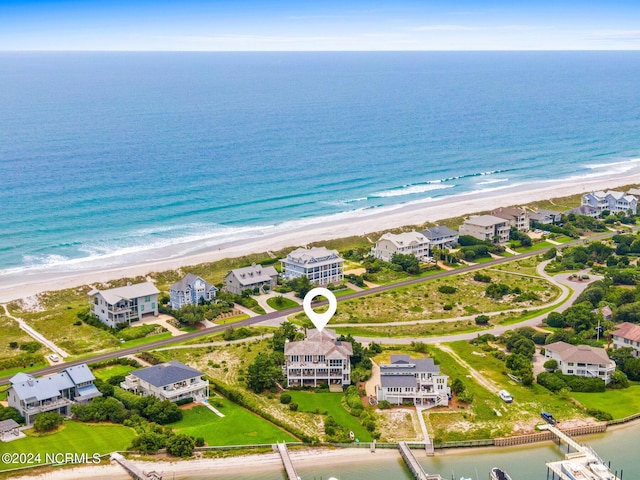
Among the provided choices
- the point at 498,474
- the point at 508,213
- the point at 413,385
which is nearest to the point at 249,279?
the point at 413,385

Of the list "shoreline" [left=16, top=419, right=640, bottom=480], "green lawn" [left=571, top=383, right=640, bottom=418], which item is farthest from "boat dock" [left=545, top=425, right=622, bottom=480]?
"green lawn" [left=571, top=383, right=640, bottom=418]

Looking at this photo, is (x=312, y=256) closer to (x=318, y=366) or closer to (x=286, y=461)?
(x=318, y=366)

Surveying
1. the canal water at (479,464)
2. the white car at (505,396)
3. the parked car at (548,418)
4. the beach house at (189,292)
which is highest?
→ the beach house at (189,292)

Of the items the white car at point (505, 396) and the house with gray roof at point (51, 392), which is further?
the white car at point (505, 396)

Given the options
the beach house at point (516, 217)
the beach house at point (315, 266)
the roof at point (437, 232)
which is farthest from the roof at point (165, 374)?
the beach house at point (516, 217)

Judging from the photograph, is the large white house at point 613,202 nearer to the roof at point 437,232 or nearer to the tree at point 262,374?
the roof at point 437,232

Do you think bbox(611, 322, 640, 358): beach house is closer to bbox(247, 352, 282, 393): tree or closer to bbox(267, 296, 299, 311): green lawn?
bbox(247, 352, 282, 393): tree

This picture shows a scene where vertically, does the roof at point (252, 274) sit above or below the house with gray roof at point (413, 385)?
above
